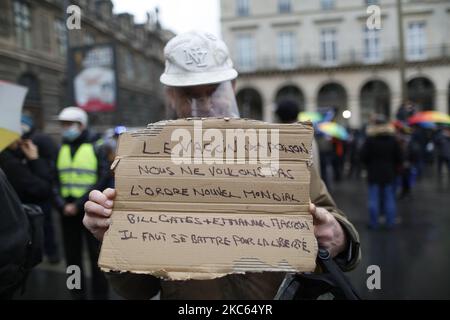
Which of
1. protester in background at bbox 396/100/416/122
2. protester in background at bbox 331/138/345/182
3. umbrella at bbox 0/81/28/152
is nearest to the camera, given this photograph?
umbrella at bbox 0/81/28/152

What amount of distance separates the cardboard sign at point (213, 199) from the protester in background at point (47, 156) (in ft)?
8.37

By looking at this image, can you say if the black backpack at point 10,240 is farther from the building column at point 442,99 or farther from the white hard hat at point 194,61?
the building column at point 442,99

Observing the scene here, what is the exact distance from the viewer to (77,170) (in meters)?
3.66

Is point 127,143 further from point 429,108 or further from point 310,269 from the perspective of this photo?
point 429,108

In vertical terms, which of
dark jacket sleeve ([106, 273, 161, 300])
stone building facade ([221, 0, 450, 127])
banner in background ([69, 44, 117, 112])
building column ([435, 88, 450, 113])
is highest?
stone building facade ([221, 0, 450, 127])

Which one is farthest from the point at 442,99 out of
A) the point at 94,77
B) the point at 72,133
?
the point at 72,133

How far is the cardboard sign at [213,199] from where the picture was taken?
994mm

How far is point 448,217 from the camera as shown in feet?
Result: 21.2

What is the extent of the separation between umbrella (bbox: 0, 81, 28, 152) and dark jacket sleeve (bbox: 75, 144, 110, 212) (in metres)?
1.80

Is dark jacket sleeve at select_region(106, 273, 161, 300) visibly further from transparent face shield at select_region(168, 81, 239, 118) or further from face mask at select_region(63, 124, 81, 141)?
face mask at select_region(63, 124, 81, 141)

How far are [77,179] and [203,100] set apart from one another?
2.66 meters

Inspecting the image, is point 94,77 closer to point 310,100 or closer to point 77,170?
point 77,170

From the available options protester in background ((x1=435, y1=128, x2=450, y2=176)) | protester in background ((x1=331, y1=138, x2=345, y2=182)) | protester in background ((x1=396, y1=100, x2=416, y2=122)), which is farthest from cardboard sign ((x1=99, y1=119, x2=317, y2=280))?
protester in background ((x1=435, y1=128, x2=450, y2=176))

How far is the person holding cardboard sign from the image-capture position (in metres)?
1.28
